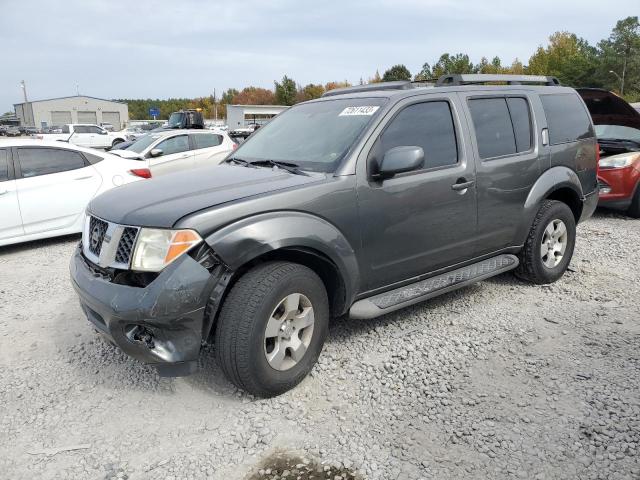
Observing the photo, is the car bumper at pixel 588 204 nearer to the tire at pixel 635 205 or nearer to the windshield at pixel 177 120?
the tire at pixel 635 205

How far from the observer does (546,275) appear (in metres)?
5.06

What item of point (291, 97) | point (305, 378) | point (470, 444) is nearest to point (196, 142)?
point (305, 378)

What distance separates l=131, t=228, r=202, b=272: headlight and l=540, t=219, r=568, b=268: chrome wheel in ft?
11.3

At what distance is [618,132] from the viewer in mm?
8930

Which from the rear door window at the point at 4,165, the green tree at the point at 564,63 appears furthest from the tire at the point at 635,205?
the green tree at the point at 564,63

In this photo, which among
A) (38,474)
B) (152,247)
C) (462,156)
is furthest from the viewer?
(462,156)

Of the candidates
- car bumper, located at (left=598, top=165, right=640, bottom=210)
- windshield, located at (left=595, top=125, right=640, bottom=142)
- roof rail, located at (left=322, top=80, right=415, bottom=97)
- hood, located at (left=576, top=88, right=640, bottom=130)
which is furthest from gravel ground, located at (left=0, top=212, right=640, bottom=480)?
windshield, located at (left=595, top=125, right=640, bottom=142)

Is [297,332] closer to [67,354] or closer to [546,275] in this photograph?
[67,354]

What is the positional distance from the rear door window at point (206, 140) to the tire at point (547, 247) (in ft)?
Result: 27.9

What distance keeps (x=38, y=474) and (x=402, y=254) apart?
2.52 metres

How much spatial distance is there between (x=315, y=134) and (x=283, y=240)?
119 centimetres

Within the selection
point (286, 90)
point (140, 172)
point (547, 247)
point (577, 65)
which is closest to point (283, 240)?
point (547, 247)

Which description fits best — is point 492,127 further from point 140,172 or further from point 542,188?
point 140,172

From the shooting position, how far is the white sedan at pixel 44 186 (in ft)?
21.8
